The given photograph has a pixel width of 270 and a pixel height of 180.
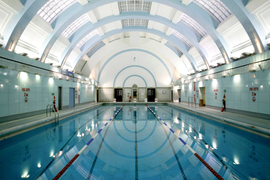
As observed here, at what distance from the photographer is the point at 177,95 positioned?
74.4 ft

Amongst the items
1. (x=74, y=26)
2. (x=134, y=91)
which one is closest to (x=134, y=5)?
(x=74, y=26)

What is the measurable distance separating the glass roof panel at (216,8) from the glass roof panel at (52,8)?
10.1 metres

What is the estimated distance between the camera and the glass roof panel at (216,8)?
360 inches

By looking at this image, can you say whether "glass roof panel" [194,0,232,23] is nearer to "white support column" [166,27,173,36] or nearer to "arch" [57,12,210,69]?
"arch" [57,12,210,69]

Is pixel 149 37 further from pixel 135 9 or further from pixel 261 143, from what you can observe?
pixel 261 143

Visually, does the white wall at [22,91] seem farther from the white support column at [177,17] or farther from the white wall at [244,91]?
the white wall at [244,91]

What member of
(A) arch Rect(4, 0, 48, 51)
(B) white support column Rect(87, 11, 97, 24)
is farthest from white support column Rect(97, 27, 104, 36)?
(A) arch Rect(4, 0, 48, 51)

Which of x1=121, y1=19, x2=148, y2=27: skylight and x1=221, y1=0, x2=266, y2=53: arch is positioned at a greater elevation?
x1=121, y1=19, x2=148, y2=27: skylight

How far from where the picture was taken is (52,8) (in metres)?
9.20

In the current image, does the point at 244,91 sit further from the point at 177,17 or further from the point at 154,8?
the point at 154,8

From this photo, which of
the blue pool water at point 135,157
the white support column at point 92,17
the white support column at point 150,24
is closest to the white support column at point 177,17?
the white support column at point 150,24

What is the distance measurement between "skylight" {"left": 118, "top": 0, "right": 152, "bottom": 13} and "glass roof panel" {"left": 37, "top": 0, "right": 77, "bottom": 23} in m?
4.26

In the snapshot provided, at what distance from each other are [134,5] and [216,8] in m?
6.98

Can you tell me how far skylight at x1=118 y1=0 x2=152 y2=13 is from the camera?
11578 millimetres
